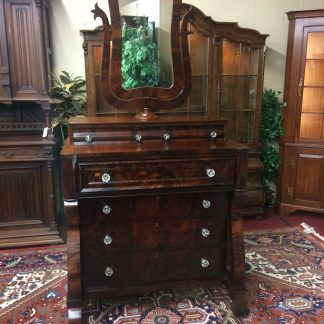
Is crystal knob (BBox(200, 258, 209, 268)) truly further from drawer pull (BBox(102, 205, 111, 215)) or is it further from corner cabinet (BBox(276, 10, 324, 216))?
corner cabinet (BBox(276, 10, 324, 216))

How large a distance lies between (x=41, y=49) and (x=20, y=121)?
2.47ft

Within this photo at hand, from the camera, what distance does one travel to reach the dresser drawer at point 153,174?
1.62 m

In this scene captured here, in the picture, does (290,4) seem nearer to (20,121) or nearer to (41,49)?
(41,49)

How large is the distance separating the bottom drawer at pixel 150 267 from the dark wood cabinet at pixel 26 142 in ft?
3.63

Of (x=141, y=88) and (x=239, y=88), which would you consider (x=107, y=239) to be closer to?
(x=141, y=88)

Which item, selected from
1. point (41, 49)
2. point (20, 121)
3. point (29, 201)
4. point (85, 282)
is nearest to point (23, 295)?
point (85, 282)

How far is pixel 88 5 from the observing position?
9.82ft

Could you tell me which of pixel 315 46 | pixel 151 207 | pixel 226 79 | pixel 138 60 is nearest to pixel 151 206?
pixel 151 207

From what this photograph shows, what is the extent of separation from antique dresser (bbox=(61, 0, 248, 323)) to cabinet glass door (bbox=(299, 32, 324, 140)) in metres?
1.81

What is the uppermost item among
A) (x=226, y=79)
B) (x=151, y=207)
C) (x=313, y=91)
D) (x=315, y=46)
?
(x=315, y=46)

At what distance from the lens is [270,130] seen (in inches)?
132

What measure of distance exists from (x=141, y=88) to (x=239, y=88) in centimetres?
160

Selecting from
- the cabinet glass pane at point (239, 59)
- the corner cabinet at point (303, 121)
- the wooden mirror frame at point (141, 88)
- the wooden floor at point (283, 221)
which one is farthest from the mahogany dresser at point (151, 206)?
the corner cabinet at point (303, 121)

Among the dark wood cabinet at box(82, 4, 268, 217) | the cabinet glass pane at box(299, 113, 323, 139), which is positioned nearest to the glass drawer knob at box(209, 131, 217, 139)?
the dark wood cabinet at box(82, 4, 268, 217)
